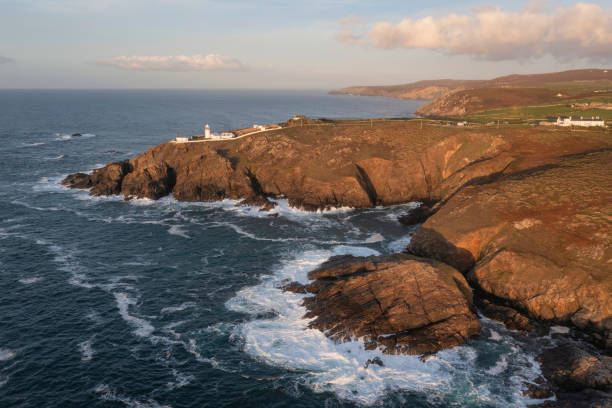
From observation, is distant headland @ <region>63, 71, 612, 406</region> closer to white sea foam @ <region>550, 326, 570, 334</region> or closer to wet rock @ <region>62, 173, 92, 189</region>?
white sea foam @ <region>550, 326, 570, 334</region>

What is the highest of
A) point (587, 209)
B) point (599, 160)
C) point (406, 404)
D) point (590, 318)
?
point (599, 160)

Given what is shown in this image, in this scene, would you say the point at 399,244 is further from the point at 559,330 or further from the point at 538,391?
the point at 538,391

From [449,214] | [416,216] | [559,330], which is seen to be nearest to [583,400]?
[559,330]

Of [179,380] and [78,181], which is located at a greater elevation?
[78,181]

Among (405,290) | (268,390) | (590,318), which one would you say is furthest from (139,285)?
(590,318)

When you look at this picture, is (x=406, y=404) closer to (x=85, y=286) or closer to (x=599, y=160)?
(x=85, y=286)

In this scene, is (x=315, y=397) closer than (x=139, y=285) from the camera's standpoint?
Yes
